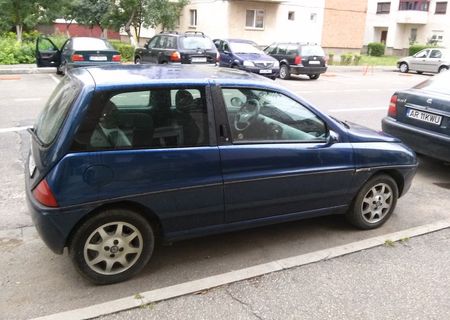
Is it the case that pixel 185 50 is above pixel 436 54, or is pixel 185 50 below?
above

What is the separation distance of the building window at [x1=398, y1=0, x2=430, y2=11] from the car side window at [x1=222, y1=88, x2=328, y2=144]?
1865 inches

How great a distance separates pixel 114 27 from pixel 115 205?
2652 cm

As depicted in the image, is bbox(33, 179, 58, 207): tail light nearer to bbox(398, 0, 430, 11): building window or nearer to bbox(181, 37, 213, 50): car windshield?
bbox(181, 37, 213, 50): car windshield

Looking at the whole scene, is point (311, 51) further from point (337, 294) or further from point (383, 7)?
point (383, 7)

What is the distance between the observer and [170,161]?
10.9 ft

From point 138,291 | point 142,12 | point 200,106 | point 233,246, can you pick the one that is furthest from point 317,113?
point 142,12

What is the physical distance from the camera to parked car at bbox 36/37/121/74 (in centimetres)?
1395

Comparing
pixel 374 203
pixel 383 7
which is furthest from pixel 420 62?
pixel 374 203

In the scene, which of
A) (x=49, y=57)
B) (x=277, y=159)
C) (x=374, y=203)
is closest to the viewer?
(x=277, y=159)

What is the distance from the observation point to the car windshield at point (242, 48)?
18.1 meters

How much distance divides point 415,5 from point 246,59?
35.5 meters

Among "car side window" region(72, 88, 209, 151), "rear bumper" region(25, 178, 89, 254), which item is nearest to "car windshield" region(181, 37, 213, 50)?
"car side window" region(72, 88, 209, 151)

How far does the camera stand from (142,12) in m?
25.3

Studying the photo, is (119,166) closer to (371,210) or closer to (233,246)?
(233,246)
